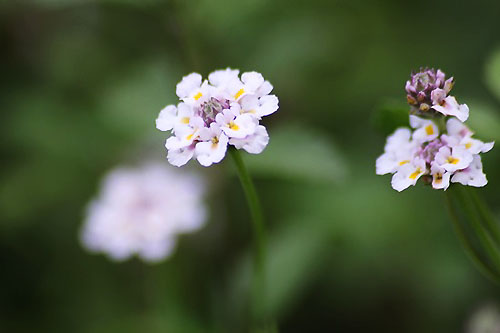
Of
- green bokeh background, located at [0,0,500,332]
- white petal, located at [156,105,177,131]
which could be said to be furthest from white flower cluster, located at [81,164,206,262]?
white petal, located at [156,105,177,131]

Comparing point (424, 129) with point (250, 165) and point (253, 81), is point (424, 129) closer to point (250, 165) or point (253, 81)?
point (253, 81)

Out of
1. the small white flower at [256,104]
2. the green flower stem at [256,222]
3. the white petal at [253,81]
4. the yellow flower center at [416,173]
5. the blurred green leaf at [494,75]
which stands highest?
the blurred green leaf at [494,75]

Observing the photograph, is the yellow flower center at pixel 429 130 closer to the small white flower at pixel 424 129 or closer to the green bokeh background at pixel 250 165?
the small white flower at pixel 424 129

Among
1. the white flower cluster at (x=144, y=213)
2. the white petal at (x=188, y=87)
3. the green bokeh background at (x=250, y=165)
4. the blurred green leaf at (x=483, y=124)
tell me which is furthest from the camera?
the green bokeh background at (x=250, y=165)

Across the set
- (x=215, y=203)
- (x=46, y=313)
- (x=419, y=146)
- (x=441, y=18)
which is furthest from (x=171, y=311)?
(x=441, y=18)

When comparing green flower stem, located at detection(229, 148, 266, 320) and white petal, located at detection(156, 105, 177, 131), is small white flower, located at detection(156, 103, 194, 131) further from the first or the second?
green flower stem, located at detection(229, 148, 266, 320)

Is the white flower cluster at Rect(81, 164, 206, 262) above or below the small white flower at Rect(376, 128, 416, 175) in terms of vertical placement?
above

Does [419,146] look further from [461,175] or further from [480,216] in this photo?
[480,216]

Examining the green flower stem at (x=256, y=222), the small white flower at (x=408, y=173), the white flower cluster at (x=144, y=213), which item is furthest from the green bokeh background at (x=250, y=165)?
the small white flower at (x=408, y=173)
